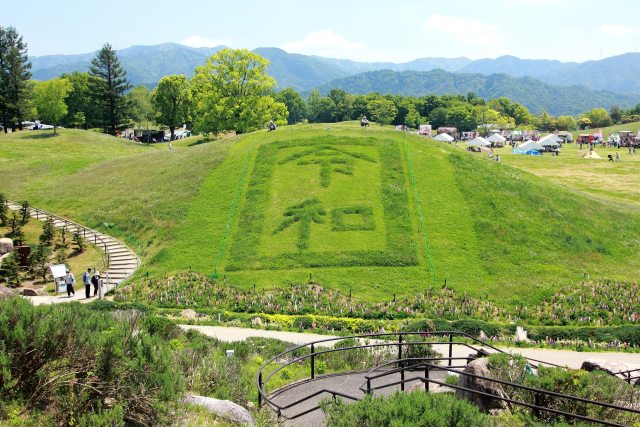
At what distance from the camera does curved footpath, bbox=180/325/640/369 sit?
20.4 meters

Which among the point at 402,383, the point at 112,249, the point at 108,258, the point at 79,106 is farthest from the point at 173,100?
the point at 402,383

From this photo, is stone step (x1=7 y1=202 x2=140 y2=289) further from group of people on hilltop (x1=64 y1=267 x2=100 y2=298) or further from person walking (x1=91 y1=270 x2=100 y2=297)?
group of people on hilltop (x1=64 y1=267 x2=100 y2=298)

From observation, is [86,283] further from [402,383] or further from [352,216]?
[402,383]

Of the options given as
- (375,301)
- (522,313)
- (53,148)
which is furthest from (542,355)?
(53,148)

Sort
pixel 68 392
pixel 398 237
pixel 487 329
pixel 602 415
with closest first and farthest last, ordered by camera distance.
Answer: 1. pixel 68 392
2. pixel 602 415
3. pixel 487 329
4. pixel 398 237

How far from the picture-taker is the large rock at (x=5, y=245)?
31.8 m

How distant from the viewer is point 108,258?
105 feet

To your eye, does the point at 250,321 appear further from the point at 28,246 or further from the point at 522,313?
the point at 28,246

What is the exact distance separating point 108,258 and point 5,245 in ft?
20.7

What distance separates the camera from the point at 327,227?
32531 millimetres

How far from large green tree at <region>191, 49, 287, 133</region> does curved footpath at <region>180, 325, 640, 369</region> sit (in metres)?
44.1

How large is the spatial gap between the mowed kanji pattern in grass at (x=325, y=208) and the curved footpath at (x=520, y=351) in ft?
22.4

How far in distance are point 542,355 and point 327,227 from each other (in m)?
15.0

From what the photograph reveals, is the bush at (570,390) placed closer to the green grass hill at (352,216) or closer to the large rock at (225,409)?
the large rock at (225,409)
